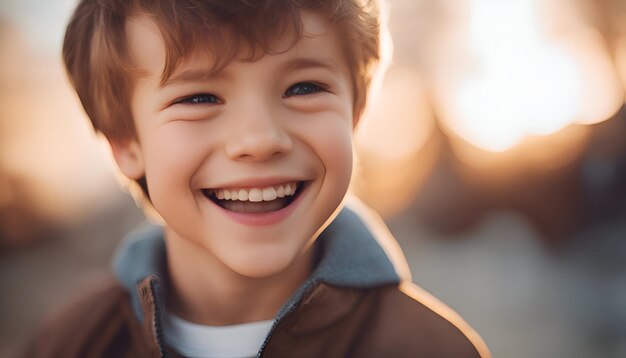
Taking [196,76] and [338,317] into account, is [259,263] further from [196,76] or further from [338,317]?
[196,76]

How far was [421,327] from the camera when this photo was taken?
4.42ft

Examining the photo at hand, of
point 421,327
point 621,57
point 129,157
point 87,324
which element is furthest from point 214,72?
point 621,57

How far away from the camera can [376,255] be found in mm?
1428

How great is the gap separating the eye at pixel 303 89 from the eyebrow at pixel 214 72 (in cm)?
4

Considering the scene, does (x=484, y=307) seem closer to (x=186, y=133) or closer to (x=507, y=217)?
(x=507, y=217)

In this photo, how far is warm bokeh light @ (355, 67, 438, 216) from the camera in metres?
7.05

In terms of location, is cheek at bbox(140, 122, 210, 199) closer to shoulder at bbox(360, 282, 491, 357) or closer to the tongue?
the tongue

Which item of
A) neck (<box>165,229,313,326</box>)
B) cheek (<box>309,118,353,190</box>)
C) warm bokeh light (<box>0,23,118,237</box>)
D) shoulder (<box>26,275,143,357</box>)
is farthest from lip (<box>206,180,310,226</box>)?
warm bokeh light (<box>0,23,118,237</box>)

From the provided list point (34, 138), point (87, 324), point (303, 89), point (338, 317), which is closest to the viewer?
point (303, 89)

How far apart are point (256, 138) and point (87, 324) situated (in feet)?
2.75

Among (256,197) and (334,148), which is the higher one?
A: (334,148)

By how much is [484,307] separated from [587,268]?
4.85 feet

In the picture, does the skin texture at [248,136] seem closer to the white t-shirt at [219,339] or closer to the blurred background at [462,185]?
the white t-shirt at [219,339]

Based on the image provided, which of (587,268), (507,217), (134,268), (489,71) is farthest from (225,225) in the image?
(507,217)
